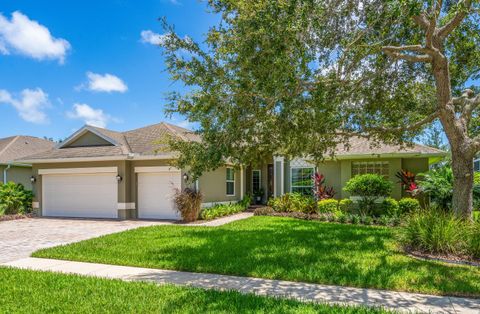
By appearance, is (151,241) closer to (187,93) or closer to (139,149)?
(187,93)

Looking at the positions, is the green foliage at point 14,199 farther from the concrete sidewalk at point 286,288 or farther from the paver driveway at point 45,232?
the concrete sidewalk at point 286,288

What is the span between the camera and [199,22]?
9898 millimetres

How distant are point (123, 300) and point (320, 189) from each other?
46.2 ft

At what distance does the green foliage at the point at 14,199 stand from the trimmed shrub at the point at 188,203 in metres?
9.20

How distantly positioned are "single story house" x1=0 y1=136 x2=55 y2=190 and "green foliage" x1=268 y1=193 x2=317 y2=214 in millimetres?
14644

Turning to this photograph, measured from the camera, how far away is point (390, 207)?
15.8m

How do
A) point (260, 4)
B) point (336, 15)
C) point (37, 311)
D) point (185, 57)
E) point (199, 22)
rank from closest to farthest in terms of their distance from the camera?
point (37, 311) < point (260, 4) < point (336, 15) < point (185, 57) < point (199, 22)

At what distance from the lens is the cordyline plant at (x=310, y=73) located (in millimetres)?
6586

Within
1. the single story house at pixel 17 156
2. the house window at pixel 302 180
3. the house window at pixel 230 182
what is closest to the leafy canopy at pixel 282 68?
the house window at pixel 302 180

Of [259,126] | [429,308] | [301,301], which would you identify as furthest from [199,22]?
[429,308]

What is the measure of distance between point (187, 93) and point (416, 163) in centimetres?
1347

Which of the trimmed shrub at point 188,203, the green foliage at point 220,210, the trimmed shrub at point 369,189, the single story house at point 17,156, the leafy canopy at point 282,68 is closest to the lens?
the leafy canopy at point 282,68

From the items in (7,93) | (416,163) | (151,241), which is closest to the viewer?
(151,241)

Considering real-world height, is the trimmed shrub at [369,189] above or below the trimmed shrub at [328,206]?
above
